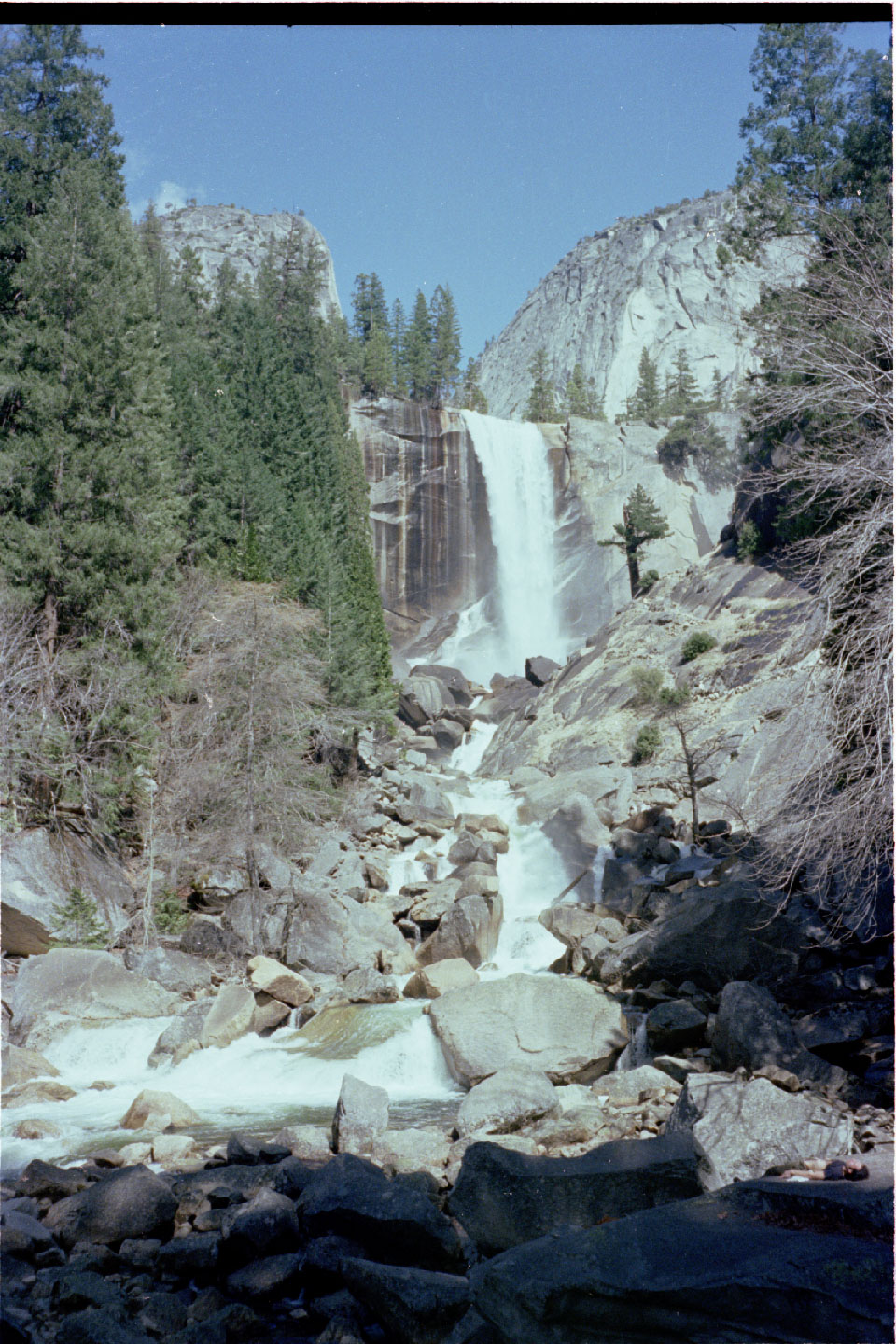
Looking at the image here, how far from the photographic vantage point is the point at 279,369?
34.0m

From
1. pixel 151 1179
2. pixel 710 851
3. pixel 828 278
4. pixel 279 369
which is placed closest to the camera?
pixel 151 1179

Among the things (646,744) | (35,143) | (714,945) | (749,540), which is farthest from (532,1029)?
(749,540)

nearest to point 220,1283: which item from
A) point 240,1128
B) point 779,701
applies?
point 240,1128

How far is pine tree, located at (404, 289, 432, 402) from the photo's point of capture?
60.2 m

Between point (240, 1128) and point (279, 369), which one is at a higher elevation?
point (279, 369)

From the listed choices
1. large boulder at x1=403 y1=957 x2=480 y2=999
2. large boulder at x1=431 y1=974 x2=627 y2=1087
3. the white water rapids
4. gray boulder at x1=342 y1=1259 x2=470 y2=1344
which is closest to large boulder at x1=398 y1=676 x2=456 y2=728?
the white water rapids

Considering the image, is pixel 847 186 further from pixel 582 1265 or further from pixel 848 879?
pixel 582 1265

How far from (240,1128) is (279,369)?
29.8 meters

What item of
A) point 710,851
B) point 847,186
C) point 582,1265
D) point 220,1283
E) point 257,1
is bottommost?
point 710,851

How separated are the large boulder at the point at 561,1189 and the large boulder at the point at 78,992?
7352 mm

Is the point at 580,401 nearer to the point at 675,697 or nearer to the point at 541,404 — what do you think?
the point at 541,404

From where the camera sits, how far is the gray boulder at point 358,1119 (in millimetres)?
8219

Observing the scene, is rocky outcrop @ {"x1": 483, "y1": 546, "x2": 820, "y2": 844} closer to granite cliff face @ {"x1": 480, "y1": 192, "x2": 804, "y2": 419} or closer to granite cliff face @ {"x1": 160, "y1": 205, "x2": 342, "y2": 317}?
granite cliff face @ {"x1": 480, "y1": 192, "x2": 804, "y2": 419}

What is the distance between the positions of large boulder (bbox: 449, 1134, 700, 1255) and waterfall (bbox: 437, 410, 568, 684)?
38870mm
